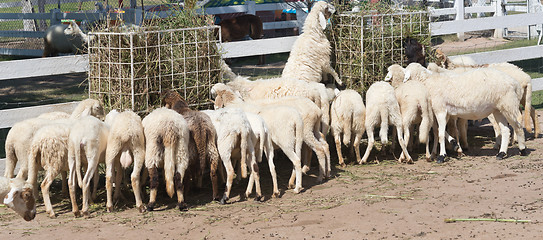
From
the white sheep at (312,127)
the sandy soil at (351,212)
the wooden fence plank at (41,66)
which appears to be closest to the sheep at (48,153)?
the sandy soil at (351,212)

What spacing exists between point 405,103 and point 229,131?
3.02 metres

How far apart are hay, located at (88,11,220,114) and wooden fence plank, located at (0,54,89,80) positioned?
0.24 meters

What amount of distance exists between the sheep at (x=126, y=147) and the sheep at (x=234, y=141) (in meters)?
0.94

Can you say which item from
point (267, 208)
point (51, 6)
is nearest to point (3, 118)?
point (267, 208)

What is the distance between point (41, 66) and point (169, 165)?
2638 millimetres

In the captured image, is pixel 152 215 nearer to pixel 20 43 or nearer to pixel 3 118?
pixel 3 118

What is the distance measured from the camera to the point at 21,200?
682 cm

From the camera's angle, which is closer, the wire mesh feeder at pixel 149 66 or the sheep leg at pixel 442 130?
the wire mesh feeder at pixel 149 66

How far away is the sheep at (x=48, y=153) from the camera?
732 cm

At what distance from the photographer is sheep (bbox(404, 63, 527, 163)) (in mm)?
9250

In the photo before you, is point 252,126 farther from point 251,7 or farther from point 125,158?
point 251,7

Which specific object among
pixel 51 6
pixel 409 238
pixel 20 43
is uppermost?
pixel 51 6

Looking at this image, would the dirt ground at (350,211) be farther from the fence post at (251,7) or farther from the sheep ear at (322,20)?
the fence post at (251,7)

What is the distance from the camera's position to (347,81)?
10.7m
